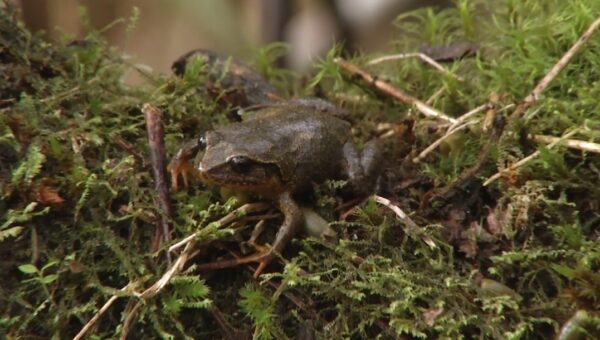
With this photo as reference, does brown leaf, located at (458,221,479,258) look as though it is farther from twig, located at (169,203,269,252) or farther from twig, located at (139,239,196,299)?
twig, located at (139,239,196,299)

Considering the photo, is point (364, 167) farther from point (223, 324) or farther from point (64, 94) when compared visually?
point (64, 94)

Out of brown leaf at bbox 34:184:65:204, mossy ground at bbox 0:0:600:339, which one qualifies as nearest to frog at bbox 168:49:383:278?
mossy ground at bbox 0:0:600:339

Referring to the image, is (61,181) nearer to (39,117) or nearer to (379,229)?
(39,117)

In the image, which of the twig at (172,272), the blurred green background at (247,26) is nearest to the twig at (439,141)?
the twig at (172,272)

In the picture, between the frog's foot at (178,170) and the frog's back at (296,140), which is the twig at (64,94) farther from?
the frog's back at (296,140)

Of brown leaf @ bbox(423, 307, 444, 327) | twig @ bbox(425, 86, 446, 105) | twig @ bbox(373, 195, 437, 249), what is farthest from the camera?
twig @ bbox(425, 86, 446, 105)

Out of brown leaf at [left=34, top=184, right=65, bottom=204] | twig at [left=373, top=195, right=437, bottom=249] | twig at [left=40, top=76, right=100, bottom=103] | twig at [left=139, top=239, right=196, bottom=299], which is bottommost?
twig at [left=139, top=239, right=196, bottom=299]

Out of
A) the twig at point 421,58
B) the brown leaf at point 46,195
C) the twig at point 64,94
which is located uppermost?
the twig at point 421,58
